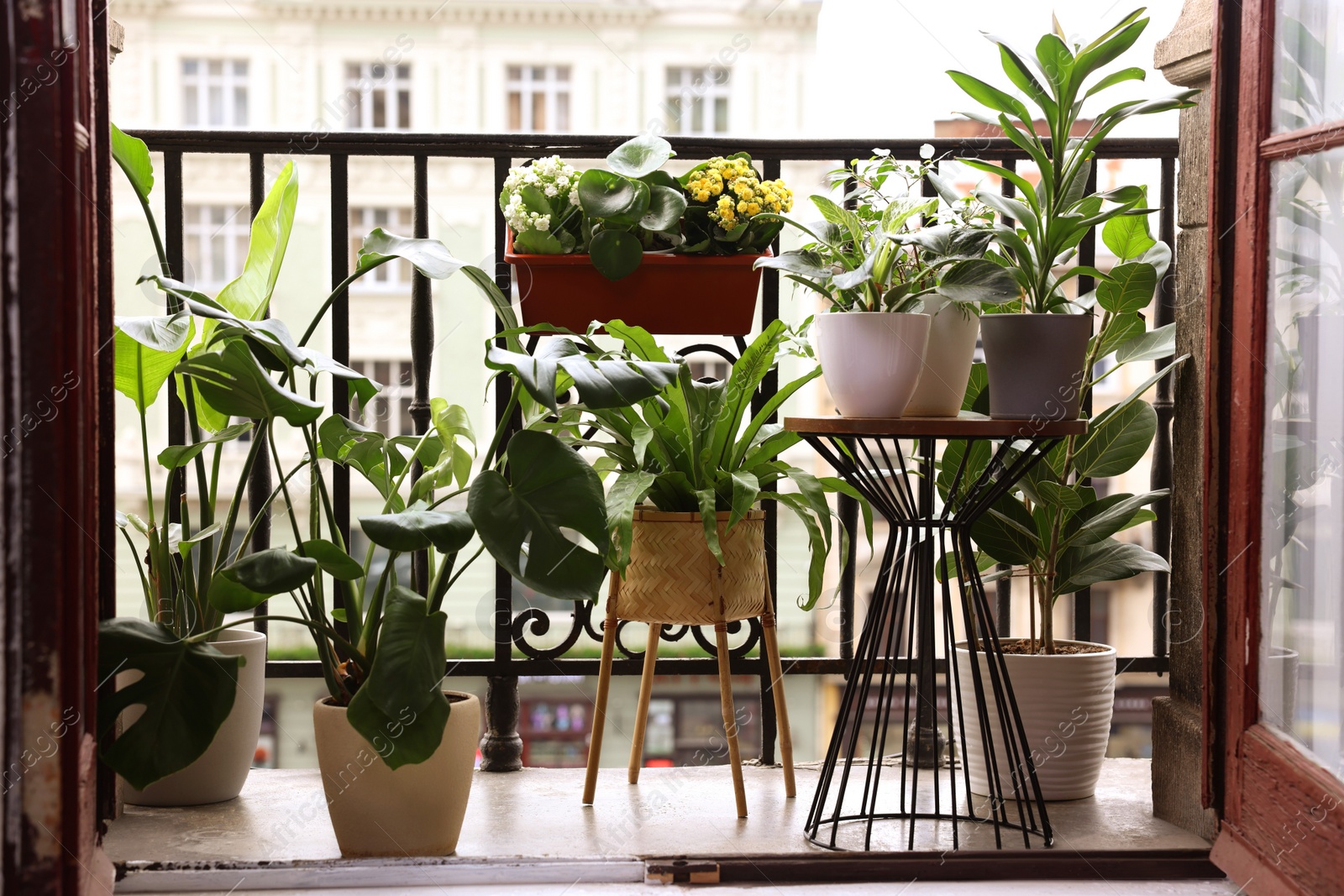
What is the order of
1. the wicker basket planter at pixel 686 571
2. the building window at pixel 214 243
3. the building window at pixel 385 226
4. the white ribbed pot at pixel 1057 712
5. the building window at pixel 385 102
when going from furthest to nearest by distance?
the building window at pixel 385 102 < the building window at pixel 214 243 < the building window at pixel 385 226 < the white ribbed pot at pixel 1057 712 < the wicker basket planter at pixel 686 571

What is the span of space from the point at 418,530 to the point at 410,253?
425 millimetres

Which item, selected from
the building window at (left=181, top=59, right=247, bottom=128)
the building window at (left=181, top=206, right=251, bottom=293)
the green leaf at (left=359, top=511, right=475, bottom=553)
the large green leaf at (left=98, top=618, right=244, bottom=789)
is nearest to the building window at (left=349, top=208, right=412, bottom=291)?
the building window at (left=181, top=206, right=251, bottom=293)

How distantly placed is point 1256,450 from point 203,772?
164cm

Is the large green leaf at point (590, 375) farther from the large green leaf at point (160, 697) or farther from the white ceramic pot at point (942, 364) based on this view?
the large green leaf at point (160, 697)

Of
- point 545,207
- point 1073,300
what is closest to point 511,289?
point 545,207

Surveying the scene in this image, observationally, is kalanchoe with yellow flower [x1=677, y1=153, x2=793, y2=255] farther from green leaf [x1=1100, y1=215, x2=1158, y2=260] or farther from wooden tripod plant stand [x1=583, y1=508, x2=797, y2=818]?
green leaf [x1=1100, y1=215, x2=1158, y2=260]

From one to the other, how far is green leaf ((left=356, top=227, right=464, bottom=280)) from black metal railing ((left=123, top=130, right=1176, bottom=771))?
33 cm

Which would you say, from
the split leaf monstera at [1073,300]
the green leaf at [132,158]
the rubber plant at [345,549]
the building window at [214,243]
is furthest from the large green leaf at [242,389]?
the building window at [214,243]

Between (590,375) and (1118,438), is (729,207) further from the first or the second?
(1118,438)

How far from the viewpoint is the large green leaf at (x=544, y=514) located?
146 centimetres

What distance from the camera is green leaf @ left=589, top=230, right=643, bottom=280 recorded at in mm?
1756

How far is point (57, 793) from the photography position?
4.25 feet

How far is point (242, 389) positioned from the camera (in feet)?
4.93

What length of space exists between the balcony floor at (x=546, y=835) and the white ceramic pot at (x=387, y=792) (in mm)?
31
